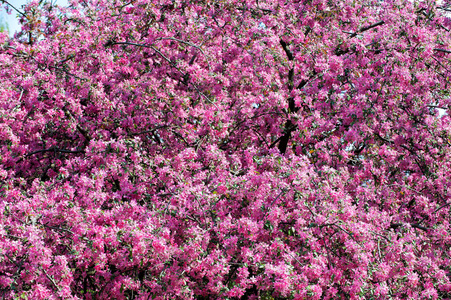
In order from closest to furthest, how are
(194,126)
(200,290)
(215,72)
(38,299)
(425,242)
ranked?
(38,299), (200,290), (425,242), (194,126), (215,72)

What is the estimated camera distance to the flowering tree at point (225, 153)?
5.68 metres

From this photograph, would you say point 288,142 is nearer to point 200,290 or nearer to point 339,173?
point 339,173

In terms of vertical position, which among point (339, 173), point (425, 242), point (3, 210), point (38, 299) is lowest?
point (425, 242)

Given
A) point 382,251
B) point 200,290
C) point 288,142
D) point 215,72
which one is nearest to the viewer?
point 200,290

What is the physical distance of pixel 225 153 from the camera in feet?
28.3

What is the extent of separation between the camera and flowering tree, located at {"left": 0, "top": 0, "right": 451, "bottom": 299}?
18.6 ft

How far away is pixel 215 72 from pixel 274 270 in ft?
16.6

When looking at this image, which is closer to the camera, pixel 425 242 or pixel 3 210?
pixel 3 210

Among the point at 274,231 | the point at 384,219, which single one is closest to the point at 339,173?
the point at 384,219

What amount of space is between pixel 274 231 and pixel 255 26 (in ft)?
17.3

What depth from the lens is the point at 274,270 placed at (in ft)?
17.5

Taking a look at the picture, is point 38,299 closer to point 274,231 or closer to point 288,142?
point 274,231

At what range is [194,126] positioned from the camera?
27.8 feet

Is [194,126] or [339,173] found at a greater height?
[194,126]
